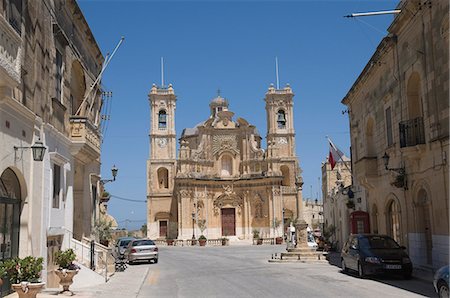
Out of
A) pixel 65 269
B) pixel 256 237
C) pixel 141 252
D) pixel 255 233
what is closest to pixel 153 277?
pixel 65 269

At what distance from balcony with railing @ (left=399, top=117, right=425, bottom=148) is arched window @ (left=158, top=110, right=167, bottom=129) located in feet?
152

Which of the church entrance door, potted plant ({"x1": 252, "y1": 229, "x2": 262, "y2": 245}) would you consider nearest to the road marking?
potted plant ({"x1": 252, "y1": 229, "x2": 262, "y2": 245})

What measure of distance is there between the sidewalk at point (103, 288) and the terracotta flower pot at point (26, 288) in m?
1.47

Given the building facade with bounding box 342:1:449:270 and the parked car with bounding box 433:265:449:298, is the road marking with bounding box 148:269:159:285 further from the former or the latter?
the parked car with bounding box 433:265:449:298

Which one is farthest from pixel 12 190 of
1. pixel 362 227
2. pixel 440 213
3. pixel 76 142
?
pixel 362 227

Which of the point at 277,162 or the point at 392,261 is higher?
the point at 277,162

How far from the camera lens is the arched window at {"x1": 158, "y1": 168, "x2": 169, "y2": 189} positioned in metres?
61.9

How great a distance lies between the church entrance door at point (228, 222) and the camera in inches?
2328

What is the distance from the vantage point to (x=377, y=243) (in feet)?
55.7

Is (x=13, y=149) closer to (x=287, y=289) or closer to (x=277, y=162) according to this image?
(x=287, y=289)

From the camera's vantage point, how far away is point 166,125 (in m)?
61.8

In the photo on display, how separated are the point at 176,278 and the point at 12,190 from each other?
7913mm

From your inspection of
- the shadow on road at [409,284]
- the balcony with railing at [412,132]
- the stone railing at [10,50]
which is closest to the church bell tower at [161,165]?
the shadow on road at [409,284]

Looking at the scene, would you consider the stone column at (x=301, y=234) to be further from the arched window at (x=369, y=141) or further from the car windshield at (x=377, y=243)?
the car windshield at (x=377, y=243)
